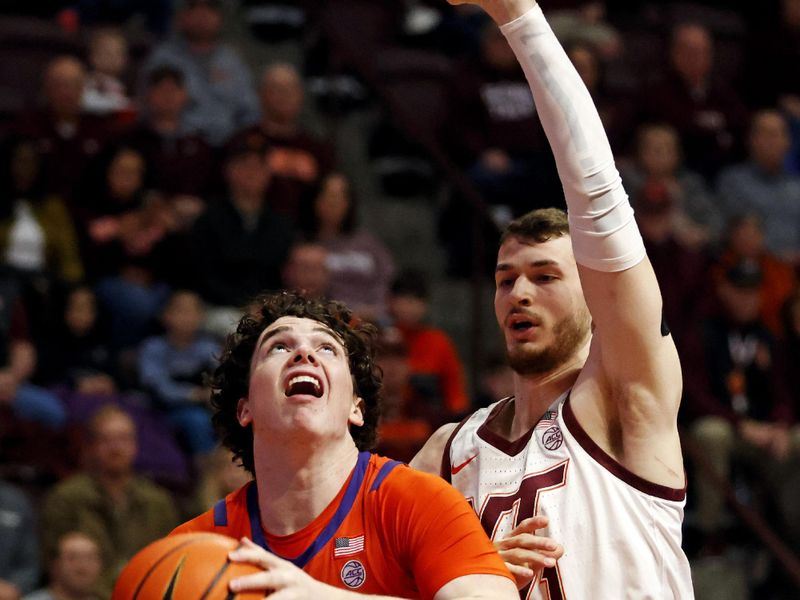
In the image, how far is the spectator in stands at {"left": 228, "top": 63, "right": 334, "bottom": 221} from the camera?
9.38 metres

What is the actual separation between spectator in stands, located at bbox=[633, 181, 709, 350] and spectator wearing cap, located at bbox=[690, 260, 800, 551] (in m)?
0.13

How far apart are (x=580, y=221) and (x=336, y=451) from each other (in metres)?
0.82

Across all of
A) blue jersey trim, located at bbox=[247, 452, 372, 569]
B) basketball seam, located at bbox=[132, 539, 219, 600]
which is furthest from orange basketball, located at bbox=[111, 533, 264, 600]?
blue jersey trim, located at bbox=[247, 452, 372, 569]

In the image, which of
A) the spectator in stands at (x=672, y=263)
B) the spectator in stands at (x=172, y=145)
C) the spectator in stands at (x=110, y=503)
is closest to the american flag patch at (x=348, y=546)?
the spectator in stands at (x=110, y=503)

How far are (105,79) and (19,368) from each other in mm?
2607

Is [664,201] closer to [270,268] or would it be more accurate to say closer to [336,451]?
[270,268]

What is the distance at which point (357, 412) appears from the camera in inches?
155

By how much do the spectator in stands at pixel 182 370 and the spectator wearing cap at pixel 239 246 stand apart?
0.28 m

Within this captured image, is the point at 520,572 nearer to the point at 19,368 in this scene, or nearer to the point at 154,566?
the point at 154,566

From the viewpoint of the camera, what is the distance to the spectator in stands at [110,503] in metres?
7.37

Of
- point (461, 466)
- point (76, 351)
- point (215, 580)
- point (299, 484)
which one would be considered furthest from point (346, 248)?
point (215, 580)

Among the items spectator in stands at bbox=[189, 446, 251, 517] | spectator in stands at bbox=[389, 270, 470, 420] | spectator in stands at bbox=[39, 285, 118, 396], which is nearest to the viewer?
spectator in stands at bbox=[189, 446, 251, 517]

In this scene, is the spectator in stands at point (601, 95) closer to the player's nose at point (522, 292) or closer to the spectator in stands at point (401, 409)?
the spectator in stands at point (401, 409)

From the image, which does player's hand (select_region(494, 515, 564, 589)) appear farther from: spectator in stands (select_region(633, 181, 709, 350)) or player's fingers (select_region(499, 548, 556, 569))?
spectator in stands (select_region(633, 181, 709, 350))
